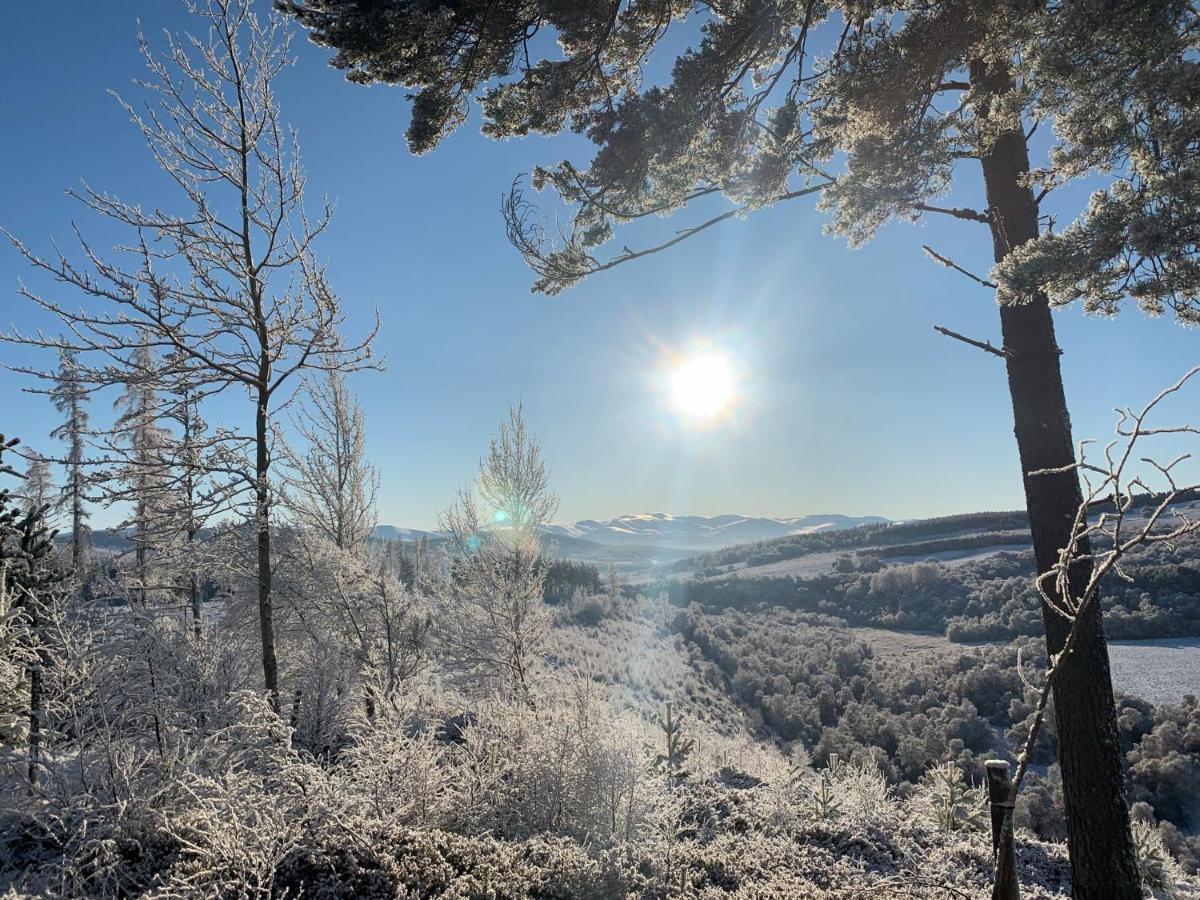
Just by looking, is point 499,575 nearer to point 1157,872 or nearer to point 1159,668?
point 1157,872

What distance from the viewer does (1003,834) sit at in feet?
5.37

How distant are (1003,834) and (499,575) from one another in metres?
12.6

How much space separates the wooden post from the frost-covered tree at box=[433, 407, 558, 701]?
11598 millimetres

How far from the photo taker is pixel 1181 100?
323cm

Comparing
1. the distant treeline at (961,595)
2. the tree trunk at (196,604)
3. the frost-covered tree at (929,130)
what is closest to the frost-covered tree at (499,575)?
the tree trunk at (196,604)

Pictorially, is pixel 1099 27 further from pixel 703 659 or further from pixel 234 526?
pixel 703 659

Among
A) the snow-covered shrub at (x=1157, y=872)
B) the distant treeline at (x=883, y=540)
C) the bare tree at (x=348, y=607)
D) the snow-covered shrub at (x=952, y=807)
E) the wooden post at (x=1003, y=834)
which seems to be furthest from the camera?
the distant treeline at (x=883, y=540)

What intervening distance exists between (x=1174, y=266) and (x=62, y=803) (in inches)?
333

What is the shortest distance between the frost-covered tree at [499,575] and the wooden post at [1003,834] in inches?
457

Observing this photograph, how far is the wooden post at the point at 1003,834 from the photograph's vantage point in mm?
1630

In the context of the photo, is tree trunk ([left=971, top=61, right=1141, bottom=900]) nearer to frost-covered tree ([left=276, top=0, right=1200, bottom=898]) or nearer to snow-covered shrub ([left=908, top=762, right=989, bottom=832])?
frost-covered tree ([left=276, top=0, right=1200, bottom=898])

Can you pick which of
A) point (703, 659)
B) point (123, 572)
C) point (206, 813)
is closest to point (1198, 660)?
point (703, 659)

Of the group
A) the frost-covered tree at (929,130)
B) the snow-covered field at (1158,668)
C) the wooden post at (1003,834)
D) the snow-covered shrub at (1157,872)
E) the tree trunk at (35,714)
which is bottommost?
the snow-covered field at (1158,668)

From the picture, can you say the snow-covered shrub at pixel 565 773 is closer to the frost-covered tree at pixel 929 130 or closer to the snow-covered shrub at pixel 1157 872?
the frost-covered tree at pixel 929 130
